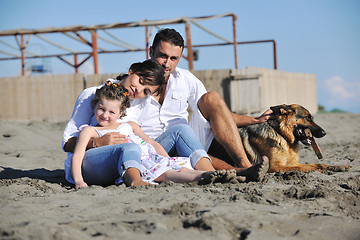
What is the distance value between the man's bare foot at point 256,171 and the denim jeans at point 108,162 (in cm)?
93

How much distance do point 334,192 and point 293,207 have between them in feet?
2.15

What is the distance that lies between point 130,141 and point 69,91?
8986 millimetres

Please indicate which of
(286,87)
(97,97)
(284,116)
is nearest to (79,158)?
(97,97)

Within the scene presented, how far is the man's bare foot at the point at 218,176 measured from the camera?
3389 millimetres

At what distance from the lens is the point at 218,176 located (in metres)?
A: 3.41

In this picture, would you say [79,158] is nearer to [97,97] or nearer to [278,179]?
[97,97]

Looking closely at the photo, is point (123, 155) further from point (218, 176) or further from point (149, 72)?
point (149, 72)

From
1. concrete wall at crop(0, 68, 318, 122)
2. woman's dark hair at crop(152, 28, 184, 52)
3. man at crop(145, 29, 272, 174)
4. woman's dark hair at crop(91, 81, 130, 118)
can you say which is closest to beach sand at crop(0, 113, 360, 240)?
man at crop(145, 29, 272, 174)

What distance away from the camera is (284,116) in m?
4.85

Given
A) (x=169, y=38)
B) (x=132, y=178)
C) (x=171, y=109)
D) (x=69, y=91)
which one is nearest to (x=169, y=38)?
(x=169, y=38)

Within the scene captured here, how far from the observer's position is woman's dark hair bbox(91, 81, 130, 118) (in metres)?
3.68

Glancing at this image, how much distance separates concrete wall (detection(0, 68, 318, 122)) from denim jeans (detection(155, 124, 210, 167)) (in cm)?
794

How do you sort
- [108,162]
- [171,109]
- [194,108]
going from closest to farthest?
[108,162]
[171,109]
[194,108]

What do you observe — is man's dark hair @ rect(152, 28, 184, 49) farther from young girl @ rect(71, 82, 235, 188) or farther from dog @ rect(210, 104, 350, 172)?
dog @ rect(210, 104, 350, 172)
